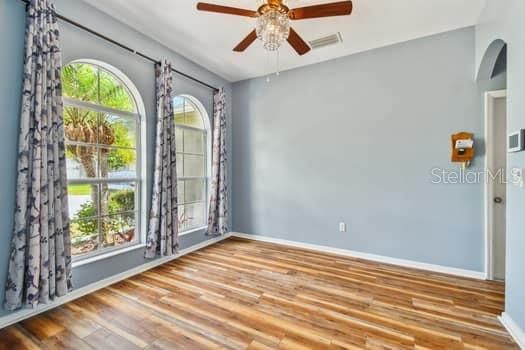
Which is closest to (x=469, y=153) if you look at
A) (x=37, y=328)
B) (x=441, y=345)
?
(x=441, y=345)

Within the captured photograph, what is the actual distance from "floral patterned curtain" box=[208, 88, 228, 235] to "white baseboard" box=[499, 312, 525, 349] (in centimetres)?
350

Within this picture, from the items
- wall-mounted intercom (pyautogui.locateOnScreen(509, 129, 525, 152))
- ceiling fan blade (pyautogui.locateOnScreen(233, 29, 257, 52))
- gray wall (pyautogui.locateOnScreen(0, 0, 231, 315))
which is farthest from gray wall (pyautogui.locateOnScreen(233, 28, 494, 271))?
ceiling fan blade (pyautogui.locateOnScreen(233, 29, 257, 52))

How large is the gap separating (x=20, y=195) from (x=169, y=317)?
1596 millimetres

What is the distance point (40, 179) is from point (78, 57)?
1.30 m

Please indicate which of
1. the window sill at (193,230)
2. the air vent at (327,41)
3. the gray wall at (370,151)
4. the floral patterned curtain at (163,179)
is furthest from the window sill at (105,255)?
the air vent at (327,41)

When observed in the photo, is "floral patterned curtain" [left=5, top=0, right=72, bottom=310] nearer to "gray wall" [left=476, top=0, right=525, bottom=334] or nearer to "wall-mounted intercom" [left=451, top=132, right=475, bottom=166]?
"gray wall" [left=476, top=0, right=525, bottom=334]

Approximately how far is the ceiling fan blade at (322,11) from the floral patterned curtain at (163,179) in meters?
1.96

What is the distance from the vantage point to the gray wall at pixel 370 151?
9.45 feet

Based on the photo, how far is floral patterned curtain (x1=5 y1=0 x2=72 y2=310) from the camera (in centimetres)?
195

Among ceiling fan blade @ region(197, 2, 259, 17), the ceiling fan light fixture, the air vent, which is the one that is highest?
the air vent

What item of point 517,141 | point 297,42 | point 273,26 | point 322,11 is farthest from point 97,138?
point 517,141

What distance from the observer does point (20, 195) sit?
195 cm

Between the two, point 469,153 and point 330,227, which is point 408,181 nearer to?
point 469,153

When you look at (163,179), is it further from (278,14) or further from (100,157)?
(278,14)
